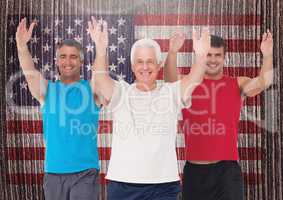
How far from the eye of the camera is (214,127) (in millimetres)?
1594

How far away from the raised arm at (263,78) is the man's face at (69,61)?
22.6 inches

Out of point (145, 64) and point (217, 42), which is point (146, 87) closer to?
point (145, 64)

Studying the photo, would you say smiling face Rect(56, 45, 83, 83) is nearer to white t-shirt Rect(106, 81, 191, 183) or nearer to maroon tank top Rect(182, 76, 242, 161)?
white t-shirt Rect(106, 81, 191, 183)

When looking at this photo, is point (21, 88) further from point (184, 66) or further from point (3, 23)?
point (184, 66)

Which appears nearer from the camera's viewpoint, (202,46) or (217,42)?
(202,46)

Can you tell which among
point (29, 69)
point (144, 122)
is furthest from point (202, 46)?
point (29, 69)

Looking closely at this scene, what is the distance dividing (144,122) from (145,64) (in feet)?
0.58

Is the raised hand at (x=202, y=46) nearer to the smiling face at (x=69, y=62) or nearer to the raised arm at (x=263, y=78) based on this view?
the raised arm at (x=263, y=78)

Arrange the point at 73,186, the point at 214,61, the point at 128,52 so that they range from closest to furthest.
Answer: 1. the point at 73,186
2. the point at 214,61
3. the point at 128,52

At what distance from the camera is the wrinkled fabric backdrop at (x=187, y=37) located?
1.79m

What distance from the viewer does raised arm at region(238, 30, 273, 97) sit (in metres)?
1.62

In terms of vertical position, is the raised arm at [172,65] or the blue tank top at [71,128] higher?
the raised arm at [172,65]

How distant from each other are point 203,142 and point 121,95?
13.8 inches

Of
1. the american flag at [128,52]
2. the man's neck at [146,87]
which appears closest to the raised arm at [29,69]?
the american flag at [128,52]
